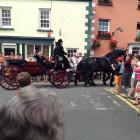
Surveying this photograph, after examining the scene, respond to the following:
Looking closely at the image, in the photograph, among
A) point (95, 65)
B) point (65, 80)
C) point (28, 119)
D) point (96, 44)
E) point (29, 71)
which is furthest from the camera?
point (96, 44)

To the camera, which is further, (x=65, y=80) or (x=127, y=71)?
(x=65, y=80)

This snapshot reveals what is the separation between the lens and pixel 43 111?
1.63 m

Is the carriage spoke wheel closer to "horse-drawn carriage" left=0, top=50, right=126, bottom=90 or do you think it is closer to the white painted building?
"horse-drawn carriage" left=0, top=50, right=126, bottom=90

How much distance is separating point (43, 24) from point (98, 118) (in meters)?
17.2

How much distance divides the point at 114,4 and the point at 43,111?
24916mm

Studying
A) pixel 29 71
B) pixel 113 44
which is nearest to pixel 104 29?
pixel 113 44

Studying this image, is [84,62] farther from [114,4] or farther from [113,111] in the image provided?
[114,4]

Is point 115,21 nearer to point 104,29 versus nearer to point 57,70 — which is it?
point 104,29

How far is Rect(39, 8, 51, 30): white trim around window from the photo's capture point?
2505cm

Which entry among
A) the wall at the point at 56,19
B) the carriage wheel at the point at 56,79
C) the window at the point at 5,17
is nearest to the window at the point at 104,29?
the wall at the point at 56,19

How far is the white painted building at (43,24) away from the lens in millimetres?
24656

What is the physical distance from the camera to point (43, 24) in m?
25.2

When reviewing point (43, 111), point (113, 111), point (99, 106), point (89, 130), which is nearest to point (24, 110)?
point (43, 111)

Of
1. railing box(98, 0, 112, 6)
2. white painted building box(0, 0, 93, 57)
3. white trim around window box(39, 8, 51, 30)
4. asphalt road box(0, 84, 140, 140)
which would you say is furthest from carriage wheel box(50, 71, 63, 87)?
railing box(98, 0, 112, 6)
